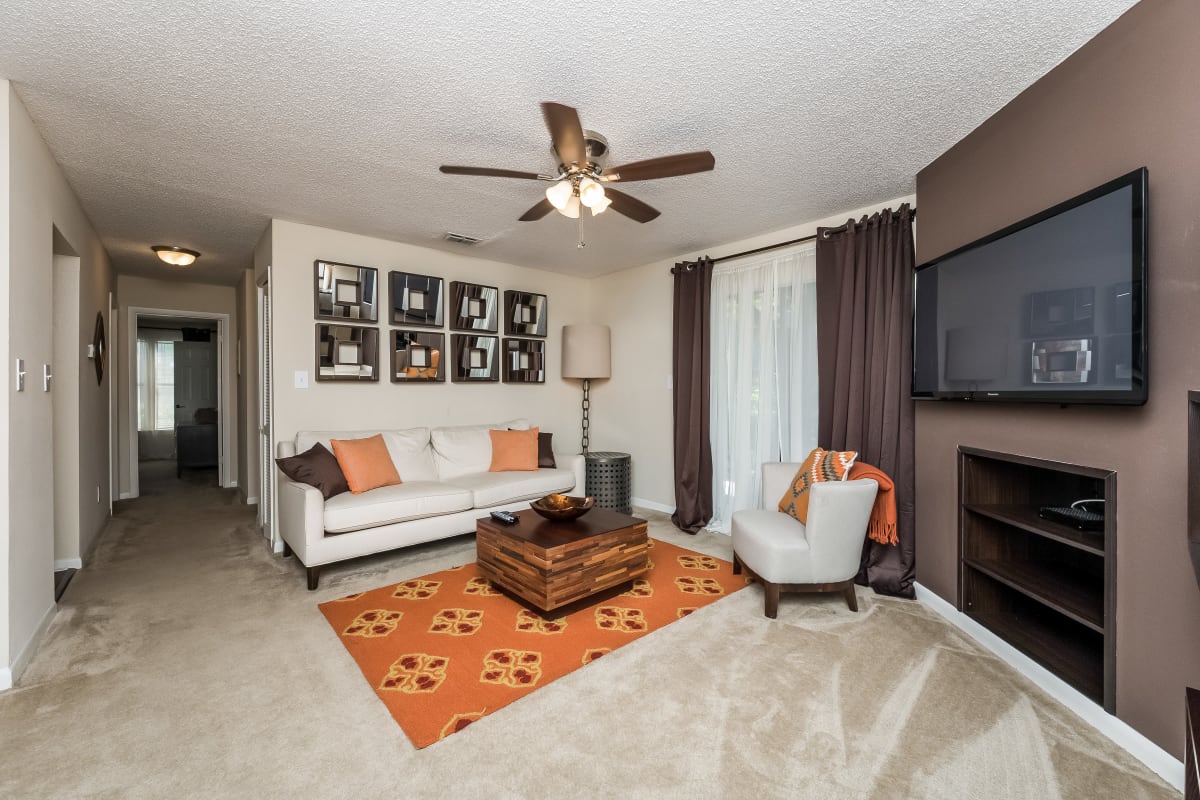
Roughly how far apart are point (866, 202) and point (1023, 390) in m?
1.69

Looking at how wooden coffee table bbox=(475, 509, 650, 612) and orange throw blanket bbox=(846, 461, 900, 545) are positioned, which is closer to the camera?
wooden coffee table bbox=(475, 509, 650, 612)

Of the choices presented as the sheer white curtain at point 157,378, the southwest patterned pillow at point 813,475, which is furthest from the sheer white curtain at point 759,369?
the sheer white curtain at point 157,378

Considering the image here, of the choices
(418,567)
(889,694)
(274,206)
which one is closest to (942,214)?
(889,694)

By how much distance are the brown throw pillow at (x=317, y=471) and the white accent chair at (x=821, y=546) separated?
2.58m

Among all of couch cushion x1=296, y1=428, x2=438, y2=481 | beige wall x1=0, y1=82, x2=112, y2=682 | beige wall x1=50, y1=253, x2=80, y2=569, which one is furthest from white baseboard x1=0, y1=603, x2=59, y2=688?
couch cushion x1=296, y1=428, x2=438, y2=481

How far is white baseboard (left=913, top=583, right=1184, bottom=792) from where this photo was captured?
153 cm

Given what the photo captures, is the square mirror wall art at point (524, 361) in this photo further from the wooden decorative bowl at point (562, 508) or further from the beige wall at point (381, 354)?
the wooden decorative bowl at point (562, 508)

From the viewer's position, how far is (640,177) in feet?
7.11

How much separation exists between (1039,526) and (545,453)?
10.9ft

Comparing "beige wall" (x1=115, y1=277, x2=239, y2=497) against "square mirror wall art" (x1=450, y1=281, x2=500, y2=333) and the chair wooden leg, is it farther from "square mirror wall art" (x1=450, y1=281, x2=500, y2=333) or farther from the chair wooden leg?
the chair wooden leg

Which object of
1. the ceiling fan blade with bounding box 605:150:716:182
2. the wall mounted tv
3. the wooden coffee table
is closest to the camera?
the wall mounted tv

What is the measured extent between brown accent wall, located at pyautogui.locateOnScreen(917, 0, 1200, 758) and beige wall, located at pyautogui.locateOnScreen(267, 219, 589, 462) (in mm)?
3886

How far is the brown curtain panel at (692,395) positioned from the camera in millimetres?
4164

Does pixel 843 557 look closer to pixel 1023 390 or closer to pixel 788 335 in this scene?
pixel 1023 390
